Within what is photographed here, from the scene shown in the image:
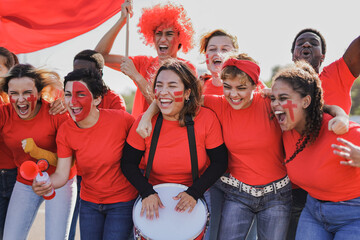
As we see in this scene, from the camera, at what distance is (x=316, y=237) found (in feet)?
8.62

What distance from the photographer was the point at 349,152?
7.80ft

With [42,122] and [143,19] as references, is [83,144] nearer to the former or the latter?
[42,122]

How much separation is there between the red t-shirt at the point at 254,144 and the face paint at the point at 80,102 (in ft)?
4.08

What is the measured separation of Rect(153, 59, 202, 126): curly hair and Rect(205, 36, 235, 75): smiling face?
2.80 feet

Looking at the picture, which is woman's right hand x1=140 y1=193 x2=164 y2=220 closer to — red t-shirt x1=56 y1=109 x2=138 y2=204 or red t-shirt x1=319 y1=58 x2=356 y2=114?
red t-shirt x1=56 y1=109 x2=138 y2=204

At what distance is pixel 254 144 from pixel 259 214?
617 mm

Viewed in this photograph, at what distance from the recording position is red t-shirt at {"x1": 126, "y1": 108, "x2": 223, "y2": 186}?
9.60 ft

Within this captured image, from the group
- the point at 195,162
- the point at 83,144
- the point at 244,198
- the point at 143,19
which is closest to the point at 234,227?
the point at 244,198

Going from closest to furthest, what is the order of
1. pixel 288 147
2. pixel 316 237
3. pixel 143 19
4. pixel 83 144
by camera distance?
pixel 316 237 → pixel 288 147 → pixel 83 144 → pixel 143 19

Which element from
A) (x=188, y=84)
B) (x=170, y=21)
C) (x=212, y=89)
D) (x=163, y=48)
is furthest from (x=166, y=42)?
(x=188, y=84)

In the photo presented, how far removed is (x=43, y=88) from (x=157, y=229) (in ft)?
6.49

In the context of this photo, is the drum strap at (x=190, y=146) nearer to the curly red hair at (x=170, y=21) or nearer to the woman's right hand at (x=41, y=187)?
the woman's right hand at (x=41, y=187)

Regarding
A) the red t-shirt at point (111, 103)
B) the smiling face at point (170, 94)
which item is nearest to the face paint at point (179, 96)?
the smiling face at point (170, 94)

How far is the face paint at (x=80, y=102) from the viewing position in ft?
10.1
